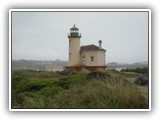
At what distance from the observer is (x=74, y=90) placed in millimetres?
4246

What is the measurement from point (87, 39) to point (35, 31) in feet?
1.91

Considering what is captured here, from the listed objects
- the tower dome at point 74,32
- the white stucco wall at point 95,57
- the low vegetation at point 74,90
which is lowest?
the low vegetation at point 74,90

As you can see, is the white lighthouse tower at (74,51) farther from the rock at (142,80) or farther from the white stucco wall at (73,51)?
the rock at (142,80)

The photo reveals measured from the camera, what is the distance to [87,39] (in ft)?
13.9

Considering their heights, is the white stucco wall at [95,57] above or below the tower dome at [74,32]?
below

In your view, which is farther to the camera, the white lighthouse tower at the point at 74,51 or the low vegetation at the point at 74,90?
the white lighthouse tower at the point at 74,51

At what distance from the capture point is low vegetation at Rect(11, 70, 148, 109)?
13.6 ft

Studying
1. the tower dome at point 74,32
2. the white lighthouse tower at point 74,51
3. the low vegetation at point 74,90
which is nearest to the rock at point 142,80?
the low vegetation at point 74,90

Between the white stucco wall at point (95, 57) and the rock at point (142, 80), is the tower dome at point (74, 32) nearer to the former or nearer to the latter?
the white stucco wall at point (95, 57)

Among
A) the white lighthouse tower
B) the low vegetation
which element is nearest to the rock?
the low vegetation

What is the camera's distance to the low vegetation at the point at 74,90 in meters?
4.15

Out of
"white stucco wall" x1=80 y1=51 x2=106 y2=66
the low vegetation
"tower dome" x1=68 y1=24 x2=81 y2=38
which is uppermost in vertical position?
"tower dome" x1=68 y1=24 x2=81 y2=38

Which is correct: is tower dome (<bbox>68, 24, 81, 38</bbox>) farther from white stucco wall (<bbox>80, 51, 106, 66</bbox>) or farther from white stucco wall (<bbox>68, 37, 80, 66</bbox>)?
white stucco wall (<bbox>80, 51, 106, 66</bbox>)
